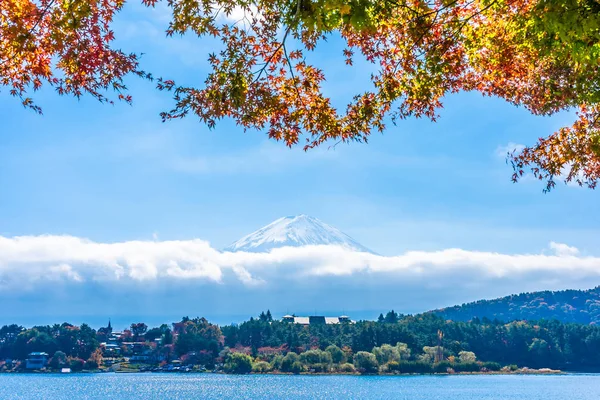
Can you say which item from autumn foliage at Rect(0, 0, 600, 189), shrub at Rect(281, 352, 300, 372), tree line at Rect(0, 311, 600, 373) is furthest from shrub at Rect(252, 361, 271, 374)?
autumn foliage at Rect(0, 0, 600, 189)

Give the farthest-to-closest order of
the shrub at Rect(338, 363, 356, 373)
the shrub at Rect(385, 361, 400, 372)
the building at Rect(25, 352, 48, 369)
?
1. the building at Rect(25, 352, 48, 369)
2. the shrub at Rect(385, 361, 400, 372)
3. the shrub at Rect(338, 363, 356, 373)

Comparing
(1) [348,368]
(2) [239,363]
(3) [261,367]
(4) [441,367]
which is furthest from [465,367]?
(2) [239,363]

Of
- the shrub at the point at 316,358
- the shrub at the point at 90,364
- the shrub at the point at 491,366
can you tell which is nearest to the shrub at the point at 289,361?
the shrub at the point at 316,358

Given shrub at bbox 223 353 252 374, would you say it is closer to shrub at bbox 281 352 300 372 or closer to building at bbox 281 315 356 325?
shrub at bbox 281 352 300 372

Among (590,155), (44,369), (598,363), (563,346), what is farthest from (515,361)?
(590,155)

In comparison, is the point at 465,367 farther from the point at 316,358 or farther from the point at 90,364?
the point at 90,364

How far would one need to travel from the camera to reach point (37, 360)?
102m

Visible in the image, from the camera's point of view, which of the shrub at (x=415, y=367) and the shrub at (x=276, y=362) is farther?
the shrub at (x=276, y=362)

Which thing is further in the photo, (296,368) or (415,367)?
(415,367)

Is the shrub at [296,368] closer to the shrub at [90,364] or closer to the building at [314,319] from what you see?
the shrub at [90,364]

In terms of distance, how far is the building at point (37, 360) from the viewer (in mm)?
101375

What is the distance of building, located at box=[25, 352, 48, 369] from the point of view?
101375mm

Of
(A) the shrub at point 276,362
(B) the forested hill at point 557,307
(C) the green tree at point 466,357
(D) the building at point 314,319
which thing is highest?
(B) the forested hill at point 557,307

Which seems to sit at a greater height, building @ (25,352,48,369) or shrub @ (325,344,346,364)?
shrub @ (325,344,346,364)
